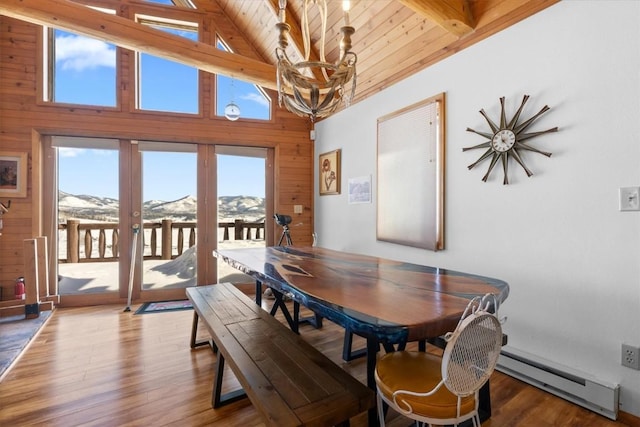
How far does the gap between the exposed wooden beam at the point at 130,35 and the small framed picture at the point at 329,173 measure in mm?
1232

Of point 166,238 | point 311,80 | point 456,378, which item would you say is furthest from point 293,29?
point 456,378

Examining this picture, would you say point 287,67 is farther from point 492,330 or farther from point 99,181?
point 99,181

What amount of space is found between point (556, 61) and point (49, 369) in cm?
401

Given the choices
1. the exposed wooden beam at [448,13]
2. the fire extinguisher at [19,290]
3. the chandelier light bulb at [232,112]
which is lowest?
the fire extinguisher at [19,290]

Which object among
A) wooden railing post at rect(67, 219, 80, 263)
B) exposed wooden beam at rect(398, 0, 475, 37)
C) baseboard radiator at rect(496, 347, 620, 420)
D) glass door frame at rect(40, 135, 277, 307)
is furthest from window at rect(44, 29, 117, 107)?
baseboard radiator at rect(496, 347, 620, 420)

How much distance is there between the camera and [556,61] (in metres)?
1.98

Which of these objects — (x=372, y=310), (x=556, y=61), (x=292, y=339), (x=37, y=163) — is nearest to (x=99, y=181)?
(x=37, y=163)

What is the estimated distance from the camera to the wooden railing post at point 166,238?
417cm

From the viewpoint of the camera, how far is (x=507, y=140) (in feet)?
7.20

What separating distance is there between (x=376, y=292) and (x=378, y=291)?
22 mm

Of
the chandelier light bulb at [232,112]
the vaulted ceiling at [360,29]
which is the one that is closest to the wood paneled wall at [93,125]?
the chandelier light bulb at [232,112]

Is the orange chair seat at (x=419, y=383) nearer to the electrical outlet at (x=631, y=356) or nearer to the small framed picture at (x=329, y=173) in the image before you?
the electrical outlet at (x=631, y=356)

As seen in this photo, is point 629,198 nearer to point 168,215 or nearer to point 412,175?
point 412,175

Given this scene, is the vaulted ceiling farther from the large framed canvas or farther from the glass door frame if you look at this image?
the glass door frame
